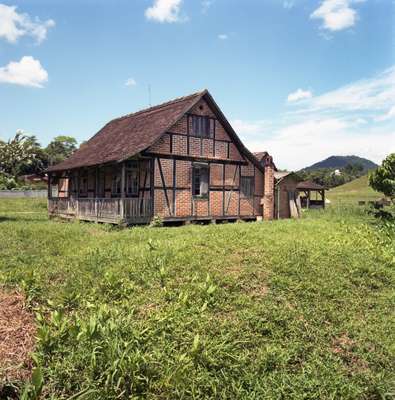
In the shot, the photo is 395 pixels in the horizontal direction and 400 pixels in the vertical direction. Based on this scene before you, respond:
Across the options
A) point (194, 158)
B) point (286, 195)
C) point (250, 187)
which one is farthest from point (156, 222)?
point (286, 195)

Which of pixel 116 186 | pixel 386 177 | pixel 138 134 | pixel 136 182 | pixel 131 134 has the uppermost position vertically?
pixel 131 134

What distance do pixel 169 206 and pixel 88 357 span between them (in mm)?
12717

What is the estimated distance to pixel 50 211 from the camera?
22.3m

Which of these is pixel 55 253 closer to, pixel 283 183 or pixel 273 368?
pixel 273 368

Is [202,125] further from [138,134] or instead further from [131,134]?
[131,134]

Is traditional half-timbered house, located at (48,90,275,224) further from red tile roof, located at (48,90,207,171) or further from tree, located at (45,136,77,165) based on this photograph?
tree, located at (45,136,77,165)

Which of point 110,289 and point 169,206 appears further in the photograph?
point 169,206

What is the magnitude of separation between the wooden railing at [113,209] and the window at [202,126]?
13.4ft

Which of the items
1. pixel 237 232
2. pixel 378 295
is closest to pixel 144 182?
pixel 237 232

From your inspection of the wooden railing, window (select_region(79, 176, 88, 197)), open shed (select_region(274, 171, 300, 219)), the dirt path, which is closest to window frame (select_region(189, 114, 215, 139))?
the wooden railing

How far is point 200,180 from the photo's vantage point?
60.0 ft

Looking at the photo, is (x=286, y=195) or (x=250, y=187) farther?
(x=286, y=195)

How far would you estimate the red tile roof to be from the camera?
16.7m

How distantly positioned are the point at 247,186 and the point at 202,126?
424 centimetres
